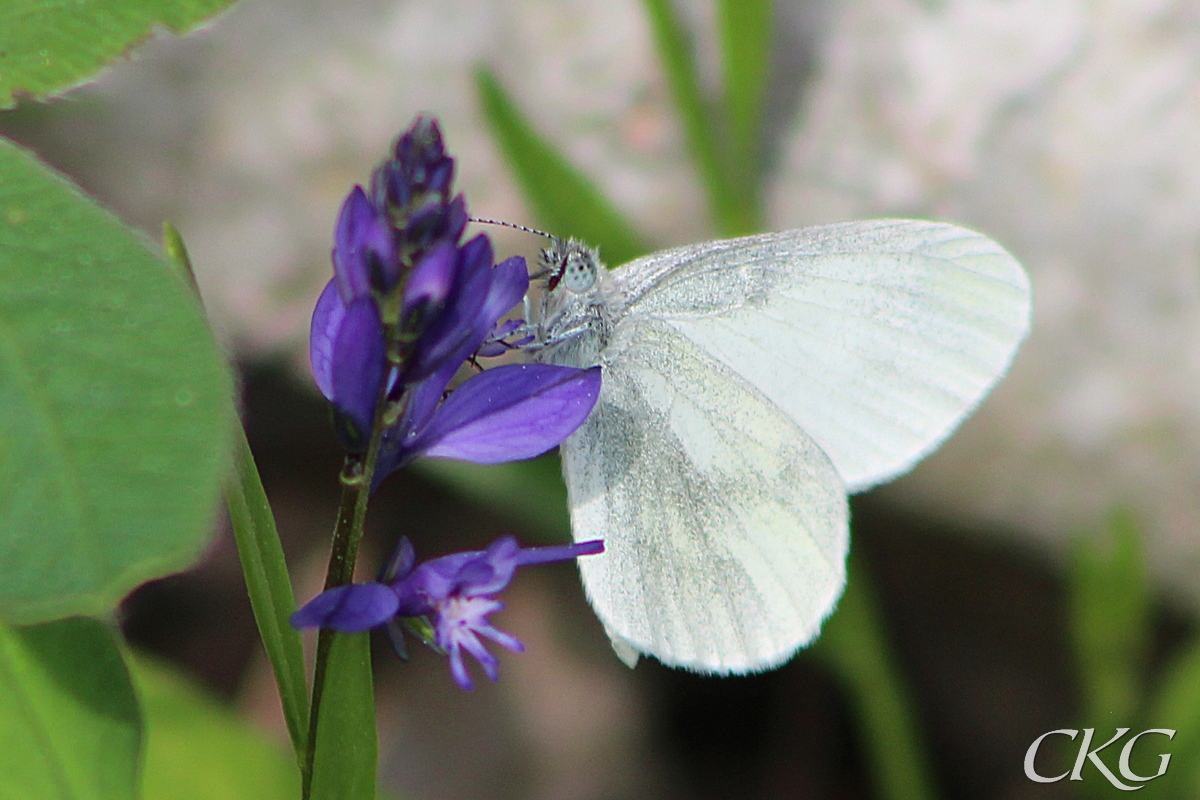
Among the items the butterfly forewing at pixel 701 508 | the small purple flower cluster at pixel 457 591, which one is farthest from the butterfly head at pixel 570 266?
the small purple flower cluster at pixel 457 591

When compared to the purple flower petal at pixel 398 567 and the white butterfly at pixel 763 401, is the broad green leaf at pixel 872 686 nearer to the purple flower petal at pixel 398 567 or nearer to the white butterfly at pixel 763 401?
the white butterfly at pixel 763 401

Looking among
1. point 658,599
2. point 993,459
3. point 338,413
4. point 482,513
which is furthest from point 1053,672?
point 338,413

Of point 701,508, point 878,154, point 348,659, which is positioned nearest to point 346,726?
point 348,659

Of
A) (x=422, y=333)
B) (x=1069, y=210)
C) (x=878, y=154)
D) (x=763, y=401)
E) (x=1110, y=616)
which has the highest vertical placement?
(x=878, y=154)

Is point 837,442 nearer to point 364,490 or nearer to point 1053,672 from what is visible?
point 364,490

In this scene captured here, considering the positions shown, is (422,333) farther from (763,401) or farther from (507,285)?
(763,401)
